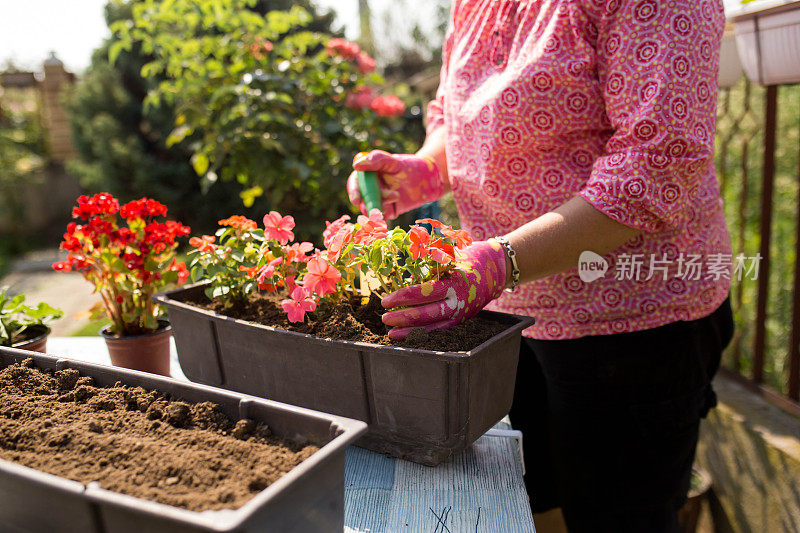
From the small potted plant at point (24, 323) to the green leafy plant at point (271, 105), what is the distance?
1.76 meters

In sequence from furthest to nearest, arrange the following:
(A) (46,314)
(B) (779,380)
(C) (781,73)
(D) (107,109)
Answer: (D) (107,109)
(B) (779,380)
(C) (781,73)
(A) (46,314)

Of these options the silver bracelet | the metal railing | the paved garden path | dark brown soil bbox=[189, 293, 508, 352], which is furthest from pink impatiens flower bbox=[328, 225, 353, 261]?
the paved garden path

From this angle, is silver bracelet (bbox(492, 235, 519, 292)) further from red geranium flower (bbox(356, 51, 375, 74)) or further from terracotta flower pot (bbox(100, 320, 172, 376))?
red geranium flower (bbox(356, 51, 375, 74))

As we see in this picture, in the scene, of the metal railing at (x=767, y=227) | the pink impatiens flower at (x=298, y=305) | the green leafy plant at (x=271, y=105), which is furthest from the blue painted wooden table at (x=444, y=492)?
the green leafy plant at (x=271, y=105)

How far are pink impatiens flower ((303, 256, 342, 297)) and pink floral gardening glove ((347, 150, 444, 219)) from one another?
0.49 metres

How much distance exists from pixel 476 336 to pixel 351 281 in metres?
0.30

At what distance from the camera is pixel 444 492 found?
95 centimetres

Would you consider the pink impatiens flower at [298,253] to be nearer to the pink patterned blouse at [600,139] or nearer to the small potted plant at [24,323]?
the pink patterned blouse at [600,139]

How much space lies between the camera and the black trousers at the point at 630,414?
1356 mm

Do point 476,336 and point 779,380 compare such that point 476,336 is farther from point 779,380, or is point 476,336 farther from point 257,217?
point 257,217

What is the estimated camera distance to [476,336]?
3.31ft

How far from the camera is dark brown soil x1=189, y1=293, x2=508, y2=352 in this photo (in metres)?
0.97

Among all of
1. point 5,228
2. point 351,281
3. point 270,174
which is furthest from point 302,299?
point 5,228

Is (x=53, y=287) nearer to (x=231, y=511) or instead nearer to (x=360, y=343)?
(x=360, y=343)
